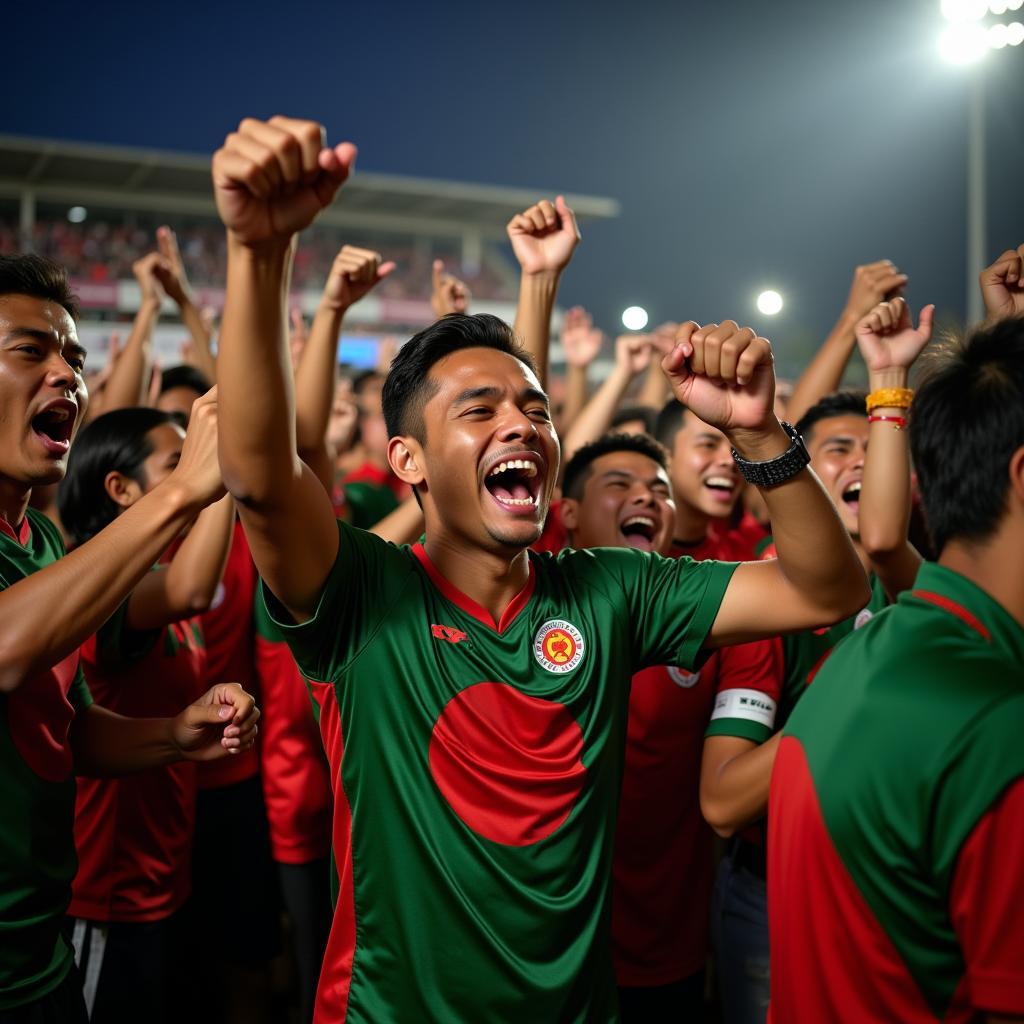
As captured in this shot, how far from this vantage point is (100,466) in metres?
3.27

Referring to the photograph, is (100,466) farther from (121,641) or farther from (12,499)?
(12,499)

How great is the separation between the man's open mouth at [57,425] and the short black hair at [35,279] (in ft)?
1.03

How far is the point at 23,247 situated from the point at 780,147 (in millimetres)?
55927

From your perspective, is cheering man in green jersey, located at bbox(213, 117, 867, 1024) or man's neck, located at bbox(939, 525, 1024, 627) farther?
cheering man in green jersey, located at bbox(213, 117, 867, 1024)

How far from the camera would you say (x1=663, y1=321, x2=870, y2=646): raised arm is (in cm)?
197

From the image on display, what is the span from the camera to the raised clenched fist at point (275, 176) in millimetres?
1411

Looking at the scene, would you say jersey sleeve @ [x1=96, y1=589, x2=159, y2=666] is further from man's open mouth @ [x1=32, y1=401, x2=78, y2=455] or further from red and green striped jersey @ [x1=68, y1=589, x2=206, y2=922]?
man's open mouth @ [x1=32, y1=401, x2=78, y2=455]

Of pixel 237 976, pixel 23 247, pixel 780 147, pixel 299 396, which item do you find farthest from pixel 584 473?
pixel 780 147

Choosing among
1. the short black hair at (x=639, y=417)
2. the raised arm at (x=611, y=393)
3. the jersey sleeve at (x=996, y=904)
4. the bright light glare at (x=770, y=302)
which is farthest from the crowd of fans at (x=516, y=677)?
the bright light glare at (x=770, y=302)

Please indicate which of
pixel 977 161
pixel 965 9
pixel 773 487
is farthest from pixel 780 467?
pixel 977 161

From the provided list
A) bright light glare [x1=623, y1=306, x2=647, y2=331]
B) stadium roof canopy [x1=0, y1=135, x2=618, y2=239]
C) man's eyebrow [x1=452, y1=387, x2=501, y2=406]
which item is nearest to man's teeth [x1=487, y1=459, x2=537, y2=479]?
man's eyebrow [x1=452, y1=387, x2=501, y2=406]

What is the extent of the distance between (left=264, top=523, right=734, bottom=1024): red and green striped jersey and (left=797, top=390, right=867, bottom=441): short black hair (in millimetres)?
1677

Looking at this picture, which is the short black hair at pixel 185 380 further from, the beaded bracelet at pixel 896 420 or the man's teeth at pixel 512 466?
the beaded bracelet at pixel 896 420

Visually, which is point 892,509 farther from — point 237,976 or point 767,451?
point 237,976
